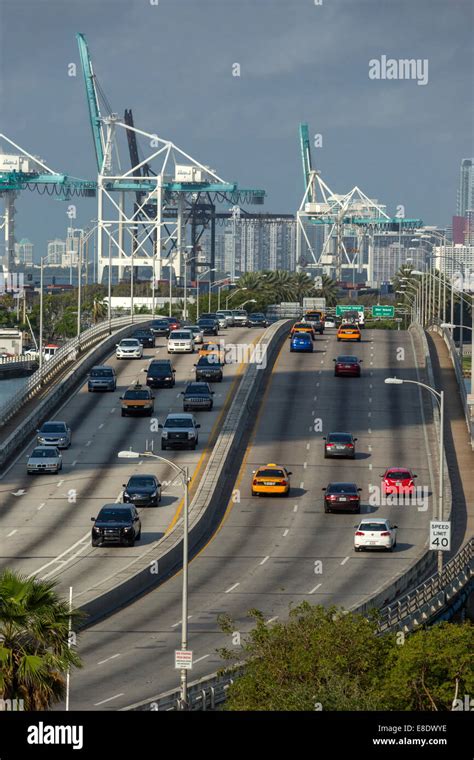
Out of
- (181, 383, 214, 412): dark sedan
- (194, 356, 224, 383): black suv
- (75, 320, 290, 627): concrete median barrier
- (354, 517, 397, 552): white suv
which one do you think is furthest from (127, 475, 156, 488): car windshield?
(194, 356, 224, 383): black suv

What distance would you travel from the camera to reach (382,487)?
6069 cm

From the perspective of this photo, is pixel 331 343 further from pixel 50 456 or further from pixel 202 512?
pixel 202 512

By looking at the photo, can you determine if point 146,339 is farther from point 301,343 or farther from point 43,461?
point 43,461

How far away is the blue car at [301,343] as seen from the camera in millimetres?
98250

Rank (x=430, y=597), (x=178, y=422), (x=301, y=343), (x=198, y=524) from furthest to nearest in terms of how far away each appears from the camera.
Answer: (x=301, y=343)
(x=178, y=422)
(x=198, y=524)
(x=430, y=597)

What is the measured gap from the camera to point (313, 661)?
1136 inches

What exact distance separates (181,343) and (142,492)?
1580 inches

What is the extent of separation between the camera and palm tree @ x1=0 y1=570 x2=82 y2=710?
24.0 meters

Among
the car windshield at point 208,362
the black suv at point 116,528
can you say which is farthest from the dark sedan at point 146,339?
the black suv at point 116,528

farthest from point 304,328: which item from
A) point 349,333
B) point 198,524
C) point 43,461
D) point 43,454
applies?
point 198,524

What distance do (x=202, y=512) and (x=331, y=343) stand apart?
5071cm

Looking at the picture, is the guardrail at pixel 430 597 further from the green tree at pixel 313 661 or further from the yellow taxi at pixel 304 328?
the yellow taxi at pixel 304 328
